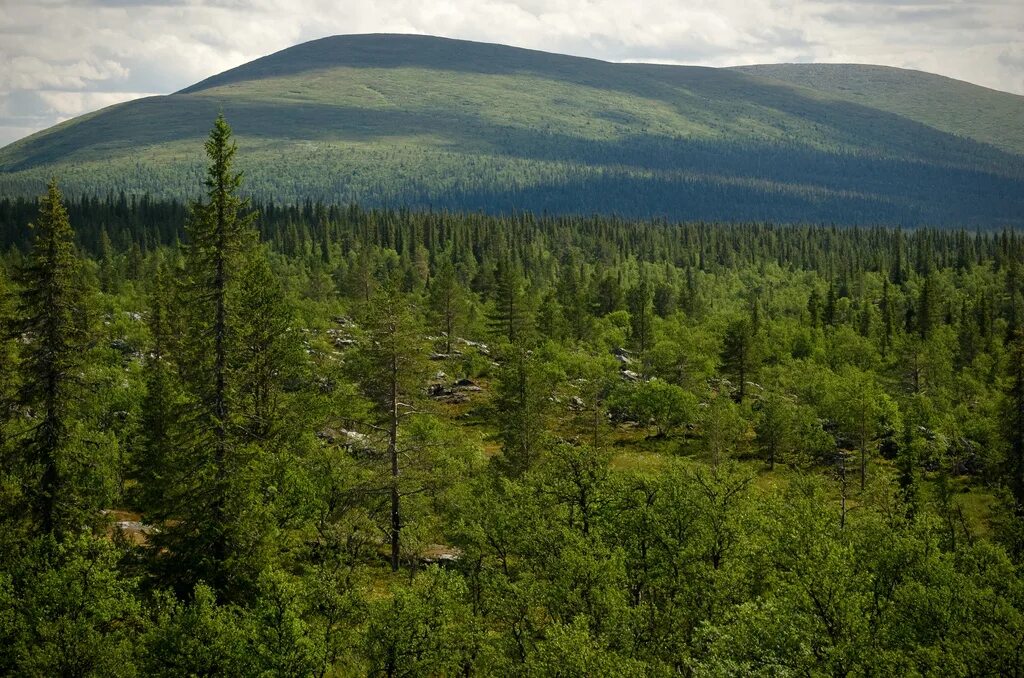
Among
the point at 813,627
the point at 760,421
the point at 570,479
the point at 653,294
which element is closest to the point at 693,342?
the point at 760,421

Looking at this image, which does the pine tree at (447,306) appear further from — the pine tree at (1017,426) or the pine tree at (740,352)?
the pine tree at (1017,426)

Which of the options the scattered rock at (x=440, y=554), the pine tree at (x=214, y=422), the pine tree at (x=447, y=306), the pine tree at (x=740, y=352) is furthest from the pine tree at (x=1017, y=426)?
the pine tree at (x=447, y=306)

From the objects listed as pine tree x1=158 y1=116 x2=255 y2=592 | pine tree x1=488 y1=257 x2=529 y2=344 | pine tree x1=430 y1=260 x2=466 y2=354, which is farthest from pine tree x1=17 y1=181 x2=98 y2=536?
pine tree x1=430 y1=260 x2=466 y2=354

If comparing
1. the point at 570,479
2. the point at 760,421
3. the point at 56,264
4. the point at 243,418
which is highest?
the point at 56,264

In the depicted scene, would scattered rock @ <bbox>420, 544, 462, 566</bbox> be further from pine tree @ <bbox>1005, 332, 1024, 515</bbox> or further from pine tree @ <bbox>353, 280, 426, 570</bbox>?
pine tree @ <bbox>1005, 332, 1024, 515</bbox>

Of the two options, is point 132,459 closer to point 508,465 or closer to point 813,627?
point 508,465

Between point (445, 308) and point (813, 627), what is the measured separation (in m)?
90.9

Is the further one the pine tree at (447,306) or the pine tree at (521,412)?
the pine tree at (447,306)

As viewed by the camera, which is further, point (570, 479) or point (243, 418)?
point (570, 479)

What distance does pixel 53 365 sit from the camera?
111 ft

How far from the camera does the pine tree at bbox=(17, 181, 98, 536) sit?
3359cm

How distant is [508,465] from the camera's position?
5522 centimetres

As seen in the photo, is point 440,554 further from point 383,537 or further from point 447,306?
point 447,306

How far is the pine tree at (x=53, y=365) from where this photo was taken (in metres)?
33.6
